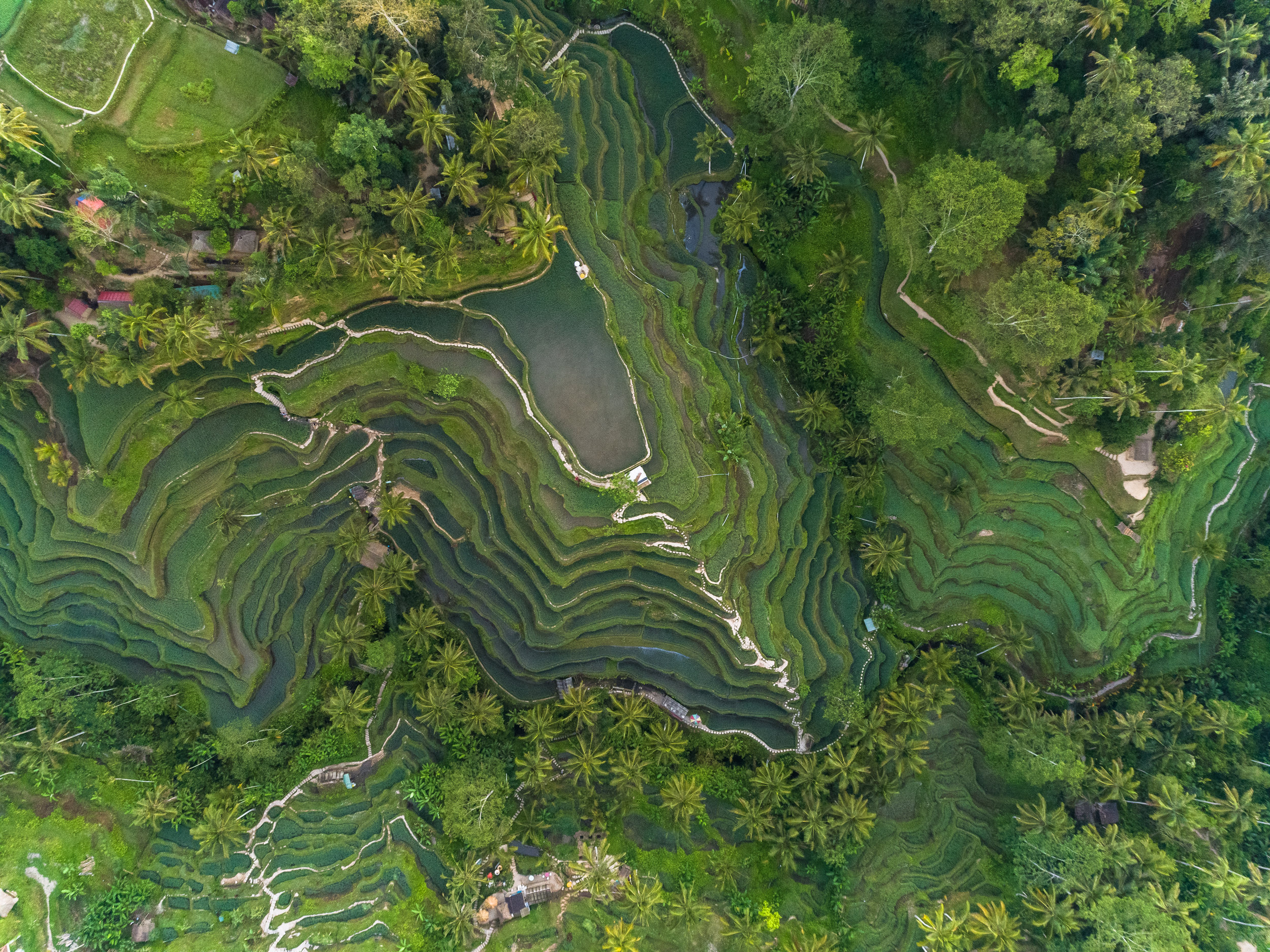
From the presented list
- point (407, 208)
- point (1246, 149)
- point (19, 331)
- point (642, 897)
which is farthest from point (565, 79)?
point (642, 897)

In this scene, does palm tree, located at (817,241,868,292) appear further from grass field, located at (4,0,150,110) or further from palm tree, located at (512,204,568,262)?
grass field, located at (4,0,150,110)

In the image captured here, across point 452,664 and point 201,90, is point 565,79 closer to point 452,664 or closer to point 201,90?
point 201,90

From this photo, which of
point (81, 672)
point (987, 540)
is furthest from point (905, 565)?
point (81, 672)

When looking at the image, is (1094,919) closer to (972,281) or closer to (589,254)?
(972,281)

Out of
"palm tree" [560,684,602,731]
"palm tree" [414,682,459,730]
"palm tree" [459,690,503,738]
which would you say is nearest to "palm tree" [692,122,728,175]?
"palm tree" [560,684,602,731]

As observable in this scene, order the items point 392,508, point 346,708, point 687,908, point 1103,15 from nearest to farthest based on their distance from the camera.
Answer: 1. point 1103,15
2. point 687,908
3. point 346,708
4. point 392,508

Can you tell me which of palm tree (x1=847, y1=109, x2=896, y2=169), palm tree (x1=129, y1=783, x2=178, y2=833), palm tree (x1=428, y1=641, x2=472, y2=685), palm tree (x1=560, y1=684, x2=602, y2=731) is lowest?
palm tree (x1=129, y1=783, x2=178, y2=833)

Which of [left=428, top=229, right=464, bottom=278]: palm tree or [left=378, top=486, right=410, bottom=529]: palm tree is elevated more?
[left=428, top=229, right=464, bottom=278]: palm tree
